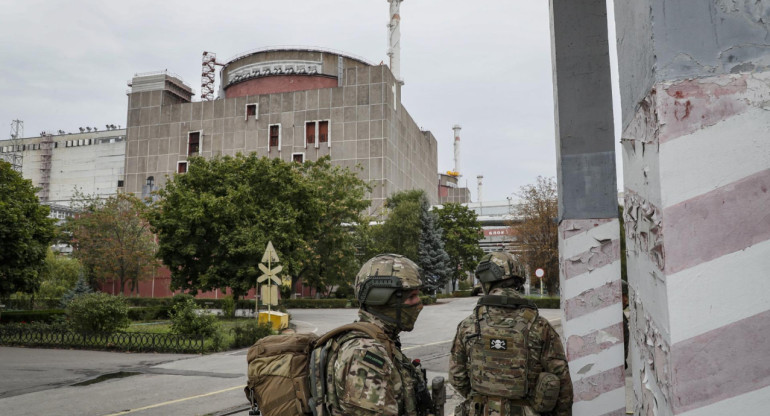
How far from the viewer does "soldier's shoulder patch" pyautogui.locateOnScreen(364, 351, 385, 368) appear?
2389 mm

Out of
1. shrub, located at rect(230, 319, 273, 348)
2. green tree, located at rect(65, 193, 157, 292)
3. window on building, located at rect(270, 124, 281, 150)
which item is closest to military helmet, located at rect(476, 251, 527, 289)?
shrub, located at rect(230, 319, 273, 348)

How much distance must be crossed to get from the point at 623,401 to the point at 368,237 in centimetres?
3512

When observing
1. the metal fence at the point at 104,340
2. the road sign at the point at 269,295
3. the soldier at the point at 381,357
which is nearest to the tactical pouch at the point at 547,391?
the soldier at the point at 381,357

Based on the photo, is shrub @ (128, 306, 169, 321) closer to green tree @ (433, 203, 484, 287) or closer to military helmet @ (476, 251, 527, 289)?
green tree @ (433, 203, 484, 287)

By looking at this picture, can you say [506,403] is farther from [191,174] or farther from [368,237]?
[368,237]

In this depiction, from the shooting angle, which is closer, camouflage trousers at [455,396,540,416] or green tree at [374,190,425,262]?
camouflage trousers at [455,396,540,416]

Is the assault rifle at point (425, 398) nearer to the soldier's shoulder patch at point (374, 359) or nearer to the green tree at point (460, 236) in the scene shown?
the soldier's shoulder patch at point (374, 359)

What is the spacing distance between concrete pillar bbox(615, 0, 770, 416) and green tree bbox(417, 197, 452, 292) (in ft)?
133

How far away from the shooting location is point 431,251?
1661 inches

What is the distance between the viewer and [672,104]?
1.19 meters

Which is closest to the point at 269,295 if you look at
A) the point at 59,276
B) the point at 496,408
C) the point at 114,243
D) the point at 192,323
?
the point at 192,323

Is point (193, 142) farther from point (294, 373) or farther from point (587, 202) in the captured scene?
point (294, 373)

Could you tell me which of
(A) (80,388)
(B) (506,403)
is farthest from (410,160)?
(B) (506,403)

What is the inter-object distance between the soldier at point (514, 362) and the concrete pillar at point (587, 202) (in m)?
0.14
